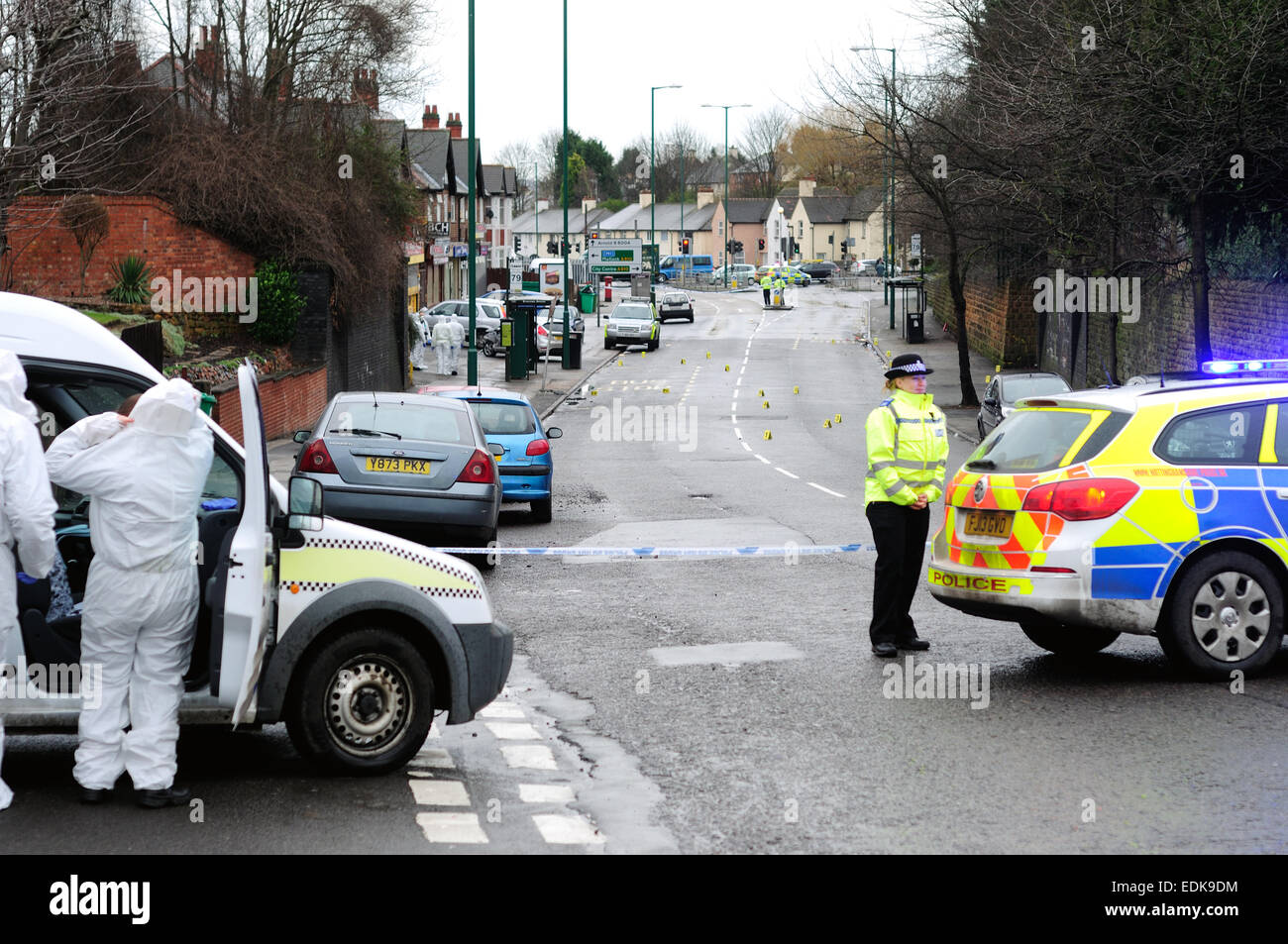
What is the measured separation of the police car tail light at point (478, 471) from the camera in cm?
1375

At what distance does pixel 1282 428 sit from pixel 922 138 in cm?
2778

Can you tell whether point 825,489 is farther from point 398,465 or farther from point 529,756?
point 529,756

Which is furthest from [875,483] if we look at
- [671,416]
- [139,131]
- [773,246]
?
[773,246]

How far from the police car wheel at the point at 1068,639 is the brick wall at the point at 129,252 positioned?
23590mm

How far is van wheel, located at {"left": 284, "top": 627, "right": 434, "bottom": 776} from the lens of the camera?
6695 mm

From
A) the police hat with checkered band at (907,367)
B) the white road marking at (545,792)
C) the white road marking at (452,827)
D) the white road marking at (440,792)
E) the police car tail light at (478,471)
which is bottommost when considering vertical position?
the white road marking at (545,792)

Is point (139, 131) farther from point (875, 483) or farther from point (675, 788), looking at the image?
point (675, 788)

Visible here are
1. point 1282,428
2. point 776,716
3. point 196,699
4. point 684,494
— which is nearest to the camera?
point 196,699

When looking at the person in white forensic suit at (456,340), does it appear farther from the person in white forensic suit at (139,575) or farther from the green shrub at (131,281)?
the person in white forensic suit at (139,575)

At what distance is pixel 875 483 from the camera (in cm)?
948

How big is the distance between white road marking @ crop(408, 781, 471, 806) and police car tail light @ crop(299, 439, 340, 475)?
6910 mm

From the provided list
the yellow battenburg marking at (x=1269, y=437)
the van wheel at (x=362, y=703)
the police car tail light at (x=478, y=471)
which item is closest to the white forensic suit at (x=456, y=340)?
the police car tail light at (x=478, y=471)
